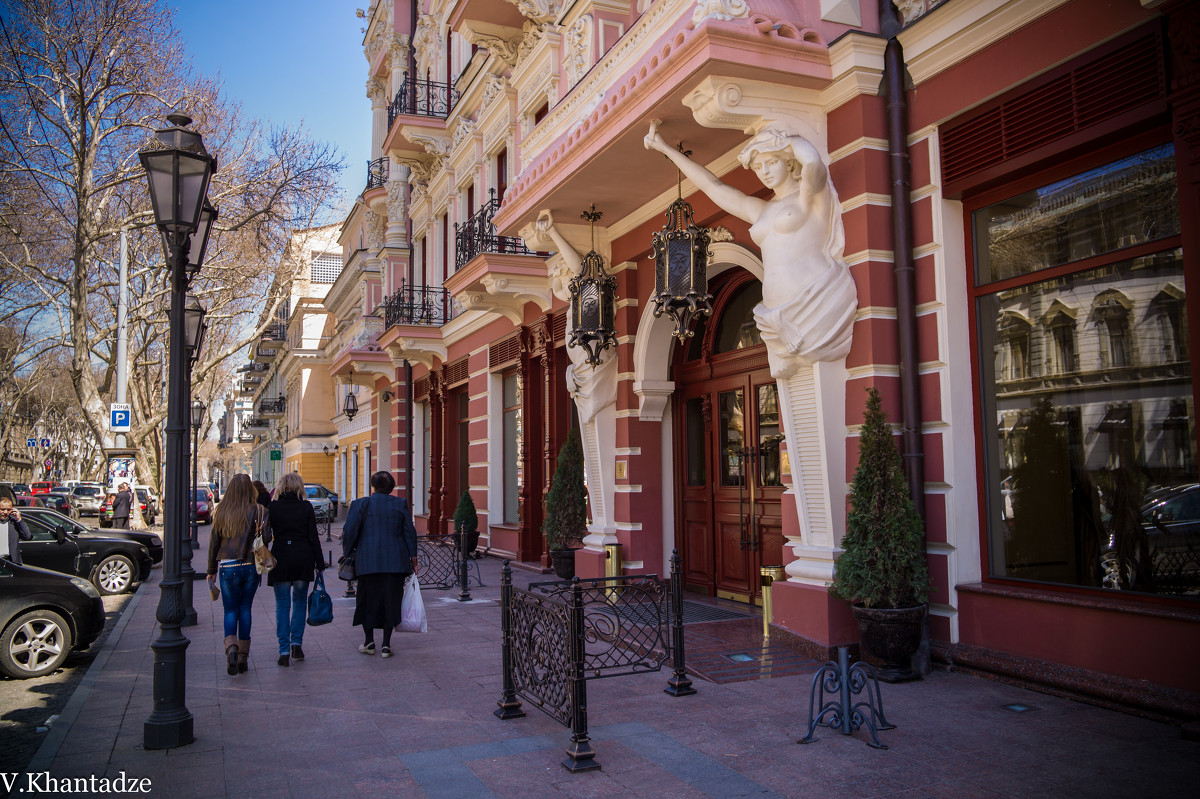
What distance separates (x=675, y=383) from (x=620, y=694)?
5.67 m

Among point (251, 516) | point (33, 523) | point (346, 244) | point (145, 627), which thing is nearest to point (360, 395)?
point (346, 244)

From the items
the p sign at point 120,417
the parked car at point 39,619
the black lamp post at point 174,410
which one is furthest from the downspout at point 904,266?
the p sign at point 120,417

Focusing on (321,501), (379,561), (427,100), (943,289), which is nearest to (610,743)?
(379,561)

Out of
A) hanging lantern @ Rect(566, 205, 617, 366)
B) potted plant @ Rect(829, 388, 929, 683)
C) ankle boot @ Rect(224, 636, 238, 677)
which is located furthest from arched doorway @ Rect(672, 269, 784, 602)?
ankle boot @ Rect(224, 636, 238, 677)

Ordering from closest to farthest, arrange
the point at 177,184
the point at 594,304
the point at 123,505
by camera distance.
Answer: the point at 177,184 < the point at 594,304 < the point at 123,505

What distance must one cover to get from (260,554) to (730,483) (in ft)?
18.1

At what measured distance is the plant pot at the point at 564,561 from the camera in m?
12.7

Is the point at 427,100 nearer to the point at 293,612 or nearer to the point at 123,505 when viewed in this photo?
the point at 123,505

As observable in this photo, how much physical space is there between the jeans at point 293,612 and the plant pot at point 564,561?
4.74m

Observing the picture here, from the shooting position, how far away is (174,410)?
6.30 metres

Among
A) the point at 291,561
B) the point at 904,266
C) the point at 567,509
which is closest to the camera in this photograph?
the point at 904,266

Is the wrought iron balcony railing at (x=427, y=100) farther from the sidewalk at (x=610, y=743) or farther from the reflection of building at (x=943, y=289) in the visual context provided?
the sidewalk at (x=610, y=743)

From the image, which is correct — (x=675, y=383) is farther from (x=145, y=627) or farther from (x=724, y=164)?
(x=145, y=627)

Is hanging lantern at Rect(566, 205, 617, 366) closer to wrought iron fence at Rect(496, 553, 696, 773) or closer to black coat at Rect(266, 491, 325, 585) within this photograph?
black coat at Rect(266, 491, 325, 585)
